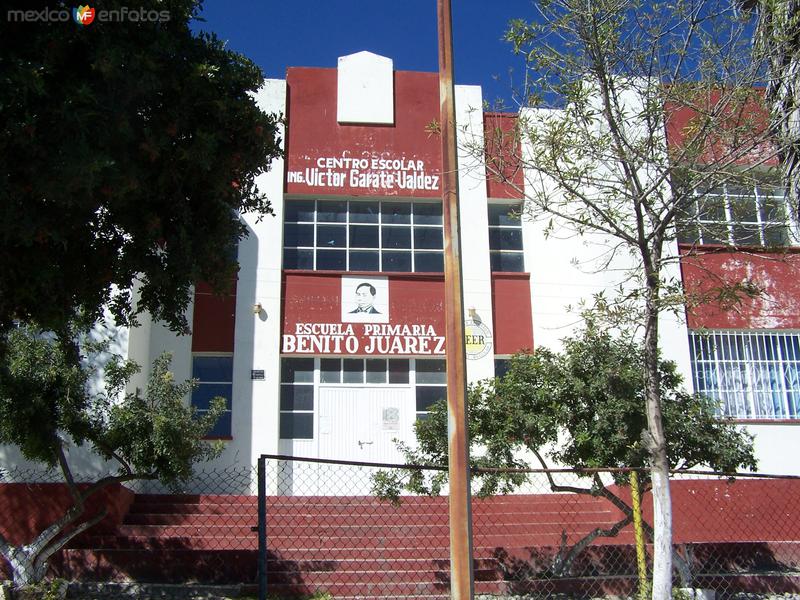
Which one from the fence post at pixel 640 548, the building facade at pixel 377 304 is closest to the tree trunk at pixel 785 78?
the fence post at pixel 640 548

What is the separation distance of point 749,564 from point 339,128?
1112 cm

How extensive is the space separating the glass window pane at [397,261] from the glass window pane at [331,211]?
124cm

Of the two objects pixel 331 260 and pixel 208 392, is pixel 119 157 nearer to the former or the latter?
pixel 208 392

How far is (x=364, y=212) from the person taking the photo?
53.0 feet

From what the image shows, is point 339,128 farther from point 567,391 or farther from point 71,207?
point 71,207

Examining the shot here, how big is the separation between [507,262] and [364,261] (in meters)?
3.05

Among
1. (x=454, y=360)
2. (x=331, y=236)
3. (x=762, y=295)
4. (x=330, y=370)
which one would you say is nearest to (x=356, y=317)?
(x=330, y=370)

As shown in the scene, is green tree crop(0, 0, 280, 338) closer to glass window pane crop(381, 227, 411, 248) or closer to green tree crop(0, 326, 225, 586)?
green tree crop(0, 326, 225, 586)

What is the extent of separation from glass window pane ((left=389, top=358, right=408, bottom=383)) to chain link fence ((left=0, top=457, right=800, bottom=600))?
2976mm

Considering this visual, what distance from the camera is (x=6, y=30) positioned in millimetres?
5586

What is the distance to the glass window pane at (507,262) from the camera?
52.7 feet

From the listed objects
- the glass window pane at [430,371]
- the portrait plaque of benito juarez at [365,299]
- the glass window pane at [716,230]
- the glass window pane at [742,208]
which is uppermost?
the portrait plaque of benito juarez at [365,299]

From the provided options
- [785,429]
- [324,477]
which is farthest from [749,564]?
[324,477]

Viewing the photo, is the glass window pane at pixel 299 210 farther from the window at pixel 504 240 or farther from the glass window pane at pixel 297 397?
the window at pixel 504 240
